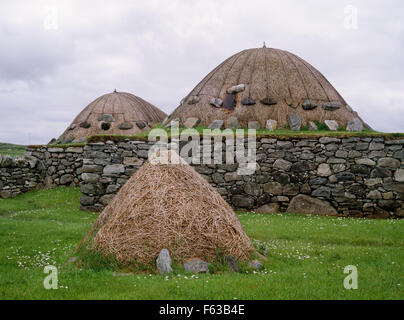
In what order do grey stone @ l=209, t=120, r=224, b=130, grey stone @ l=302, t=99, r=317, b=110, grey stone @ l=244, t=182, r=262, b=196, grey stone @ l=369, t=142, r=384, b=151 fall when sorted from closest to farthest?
1. grey stone @ l=369, t=142, r=384, b=151
2. grey stone @ l=244, t=182, r=262, b=196
3. grey stone @ l=209, t=120, r=224, b=130
4. grey stone @ l=302, t=99, r=317, b=110

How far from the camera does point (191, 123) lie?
607 inches

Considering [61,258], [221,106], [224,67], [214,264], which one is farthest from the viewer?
[224,67]

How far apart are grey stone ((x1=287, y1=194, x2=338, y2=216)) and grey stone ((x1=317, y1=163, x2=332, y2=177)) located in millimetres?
907

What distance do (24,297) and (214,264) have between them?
2.80 metres

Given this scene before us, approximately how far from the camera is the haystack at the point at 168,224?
6.01m

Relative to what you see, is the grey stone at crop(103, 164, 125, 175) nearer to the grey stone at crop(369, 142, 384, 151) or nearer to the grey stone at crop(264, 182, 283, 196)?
the grey stone at crop(264, 182, 283, 196)

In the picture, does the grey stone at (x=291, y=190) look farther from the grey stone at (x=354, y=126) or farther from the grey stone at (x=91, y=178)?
the grey stone at (x=91, y=178)

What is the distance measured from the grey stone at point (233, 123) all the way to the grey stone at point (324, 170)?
3724 mm

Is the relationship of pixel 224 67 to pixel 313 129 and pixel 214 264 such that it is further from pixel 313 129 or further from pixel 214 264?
pixel 214 264

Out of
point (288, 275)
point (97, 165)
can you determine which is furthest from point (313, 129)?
point (288, 275)

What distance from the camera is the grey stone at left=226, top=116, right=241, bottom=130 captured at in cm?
1492

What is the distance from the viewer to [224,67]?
17516mm

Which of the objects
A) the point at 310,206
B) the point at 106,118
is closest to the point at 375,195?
the point at 310,206

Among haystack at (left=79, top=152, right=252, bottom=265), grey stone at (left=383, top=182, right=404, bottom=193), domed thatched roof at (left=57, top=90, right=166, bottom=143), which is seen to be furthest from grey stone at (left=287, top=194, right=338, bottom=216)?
domed thatched roof at (left=57, top=90, right=166, bottom=143)
